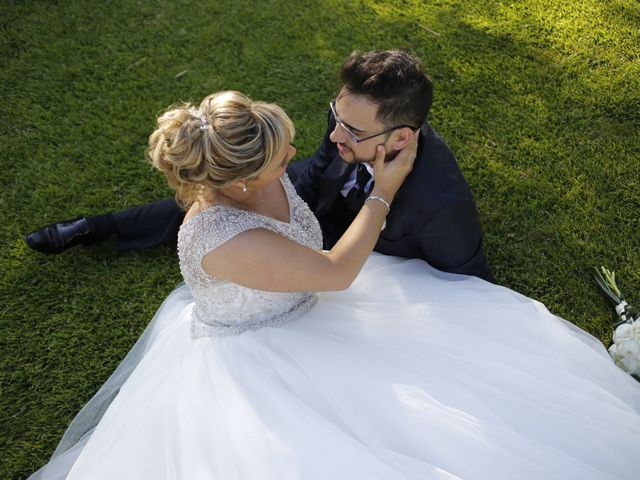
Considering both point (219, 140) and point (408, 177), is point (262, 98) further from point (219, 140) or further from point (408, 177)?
point (219, 140)

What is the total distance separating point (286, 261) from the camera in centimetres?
225

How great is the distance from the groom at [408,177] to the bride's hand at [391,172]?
0.23 ft

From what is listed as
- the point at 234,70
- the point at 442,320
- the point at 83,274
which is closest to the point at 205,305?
the point at 442,320

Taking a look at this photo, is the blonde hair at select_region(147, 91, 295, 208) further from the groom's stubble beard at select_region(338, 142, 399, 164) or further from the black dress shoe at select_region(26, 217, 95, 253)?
the black dress shoe at select_region(26, 217, 95, 253)

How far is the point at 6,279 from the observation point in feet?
12.5

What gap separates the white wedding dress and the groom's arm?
107 millimetres

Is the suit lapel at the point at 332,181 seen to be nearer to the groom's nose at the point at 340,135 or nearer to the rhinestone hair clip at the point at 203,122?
the groom's nose at the point at 340,135

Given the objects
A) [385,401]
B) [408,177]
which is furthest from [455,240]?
[385,401]

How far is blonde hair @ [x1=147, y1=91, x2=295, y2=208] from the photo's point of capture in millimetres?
2104

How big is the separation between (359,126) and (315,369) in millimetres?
1107

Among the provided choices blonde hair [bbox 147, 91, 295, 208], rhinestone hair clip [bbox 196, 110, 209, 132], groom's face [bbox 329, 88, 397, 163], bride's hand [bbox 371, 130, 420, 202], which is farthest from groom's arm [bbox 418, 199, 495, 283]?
rhinestone hair clip [bbox 196, 110, 209, 132]

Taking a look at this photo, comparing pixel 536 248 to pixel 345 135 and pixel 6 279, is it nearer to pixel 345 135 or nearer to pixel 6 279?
pixel 345 135

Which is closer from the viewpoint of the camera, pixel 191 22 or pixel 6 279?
pixel 6 279

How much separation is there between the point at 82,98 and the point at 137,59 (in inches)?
23.6
